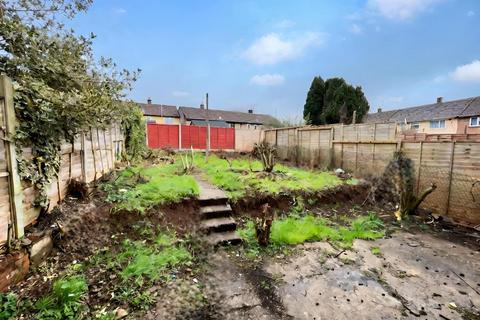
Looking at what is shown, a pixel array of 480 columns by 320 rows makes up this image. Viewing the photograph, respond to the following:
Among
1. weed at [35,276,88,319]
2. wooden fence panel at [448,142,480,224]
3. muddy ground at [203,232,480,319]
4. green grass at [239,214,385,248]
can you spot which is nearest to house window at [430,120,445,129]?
wooden fence panel at [448,142,480,224]

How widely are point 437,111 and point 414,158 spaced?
22.0 meters

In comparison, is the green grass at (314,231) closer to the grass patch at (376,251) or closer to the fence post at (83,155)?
the grass patch at (376,251)

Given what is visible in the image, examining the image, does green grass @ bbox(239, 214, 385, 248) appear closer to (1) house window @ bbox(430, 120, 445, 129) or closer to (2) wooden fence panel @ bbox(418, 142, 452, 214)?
(2) wooden fence panel @ bbox(418, 142, 452, 214)

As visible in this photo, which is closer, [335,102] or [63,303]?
[63,303]

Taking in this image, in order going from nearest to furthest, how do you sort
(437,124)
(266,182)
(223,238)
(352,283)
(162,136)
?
(352,283), (223,238), (266,182), (162,136), (437,124)

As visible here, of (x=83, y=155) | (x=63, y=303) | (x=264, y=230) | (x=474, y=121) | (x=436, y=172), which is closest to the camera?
(x=63, y=303)

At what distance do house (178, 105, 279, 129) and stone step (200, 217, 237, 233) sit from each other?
24.5 meters

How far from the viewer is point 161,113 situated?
28.8 m

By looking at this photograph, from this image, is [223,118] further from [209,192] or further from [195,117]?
[209,192]

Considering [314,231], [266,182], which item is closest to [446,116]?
[266,182]

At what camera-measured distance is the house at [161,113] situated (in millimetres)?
28266

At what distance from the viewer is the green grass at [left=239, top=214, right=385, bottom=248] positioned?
4.08 m

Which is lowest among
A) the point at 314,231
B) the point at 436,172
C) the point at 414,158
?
the point at 314,231

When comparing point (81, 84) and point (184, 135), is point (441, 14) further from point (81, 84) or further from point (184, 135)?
point (184, 135)
